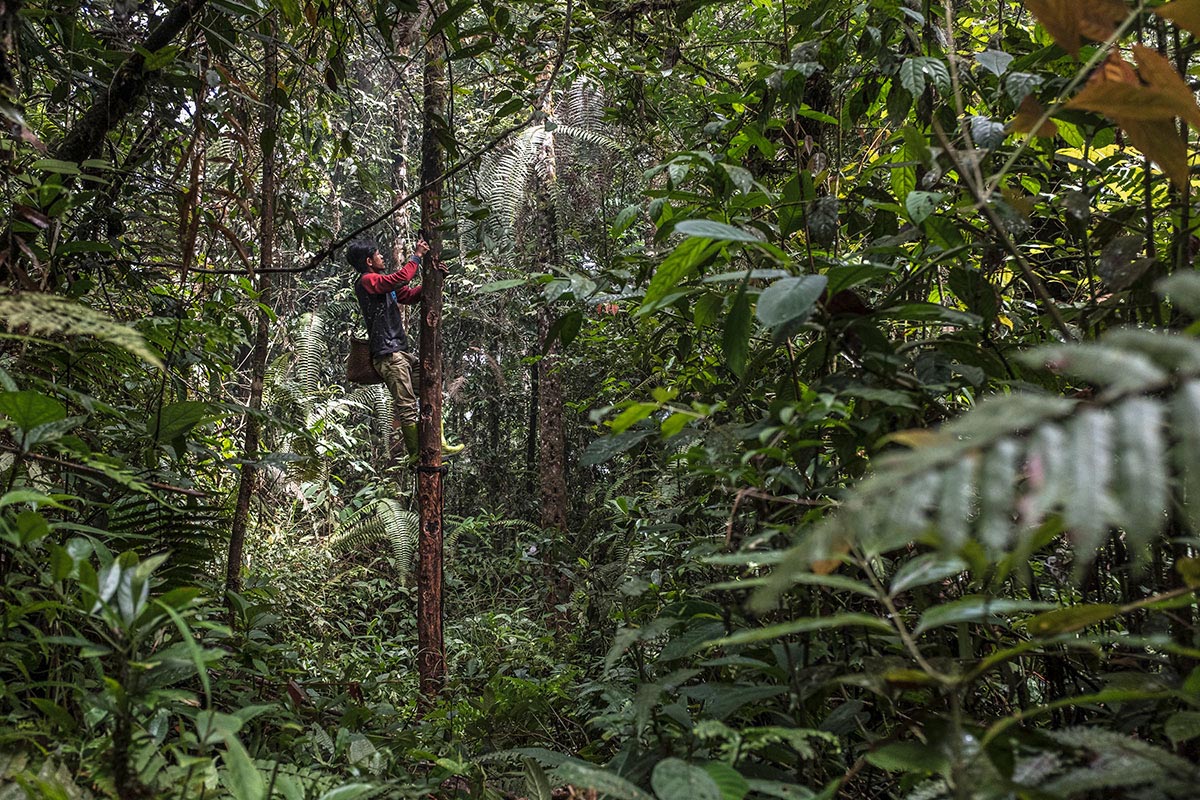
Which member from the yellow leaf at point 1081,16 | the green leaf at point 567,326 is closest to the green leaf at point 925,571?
the yellow leaf at point 1081,16

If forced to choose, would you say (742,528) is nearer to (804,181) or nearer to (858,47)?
(804,181)

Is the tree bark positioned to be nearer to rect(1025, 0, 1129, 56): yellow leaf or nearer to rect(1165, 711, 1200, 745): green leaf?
rect(1025, 0, 1129, 56): yellow leaf

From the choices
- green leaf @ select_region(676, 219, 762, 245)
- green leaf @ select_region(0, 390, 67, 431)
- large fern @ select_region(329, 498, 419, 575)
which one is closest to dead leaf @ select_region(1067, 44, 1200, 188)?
green leaf @ select_region(676, 219, 762, 245)

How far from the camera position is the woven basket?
6.57 metres

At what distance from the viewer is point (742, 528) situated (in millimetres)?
1654

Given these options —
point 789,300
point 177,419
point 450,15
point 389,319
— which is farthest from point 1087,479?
point 389,319

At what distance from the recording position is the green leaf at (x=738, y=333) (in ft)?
3.71

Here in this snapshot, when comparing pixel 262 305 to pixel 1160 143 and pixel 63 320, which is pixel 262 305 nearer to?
pixel 63 320

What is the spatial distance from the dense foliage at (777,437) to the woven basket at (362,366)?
3.35 meters

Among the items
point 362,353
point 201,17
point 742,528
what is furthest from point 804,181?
point 362,353

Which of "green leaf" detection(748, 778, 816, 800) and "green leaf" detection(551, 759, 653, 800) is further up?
"green leaf" detection(551, 759, 653, 800)

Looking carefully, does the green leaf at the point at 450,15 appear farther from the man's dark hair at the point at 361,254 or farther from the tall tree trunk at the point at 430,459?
the man's dark hair at the point at 361,254

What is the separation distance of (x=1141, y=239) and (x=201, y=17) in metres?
A: 2.23

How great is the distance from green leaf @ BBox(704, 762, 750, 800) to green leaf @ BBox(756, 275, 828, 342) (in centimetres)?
53
